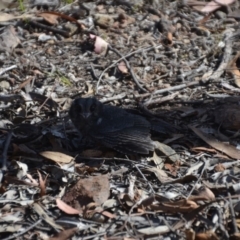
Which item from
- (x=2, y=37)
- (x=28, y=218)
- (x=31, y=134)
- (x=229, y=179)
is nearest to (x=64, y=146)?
(x=31, y=134)

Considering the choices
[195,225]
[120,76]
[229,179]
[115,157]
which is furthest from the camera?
[120,76]

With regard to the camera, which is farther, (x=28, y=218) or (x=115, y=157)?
(x=115, y=157)

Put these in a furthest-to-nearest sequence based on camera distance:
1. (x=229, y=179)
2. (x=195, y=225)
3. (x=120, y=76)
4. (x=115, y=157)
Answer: (x=120, y=76) < (x=115, y=157) < (x=229, y=179) < (x=195, y=225)

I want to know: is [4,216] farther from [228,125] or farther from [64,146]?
[228,125]

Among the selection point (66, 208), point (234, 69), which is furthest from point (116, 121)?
point (234, 69)

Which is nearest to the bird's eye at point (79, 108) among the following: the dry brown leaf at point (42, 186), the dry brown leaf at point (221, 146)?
the dry brown leaf at point (42, 186)

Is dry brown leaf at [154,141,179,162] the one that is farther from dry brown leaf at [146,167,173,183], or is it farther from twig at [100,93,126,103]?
twig at [100,93,126,103]

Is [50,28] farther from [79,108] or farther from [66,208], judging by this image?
[66,208]
